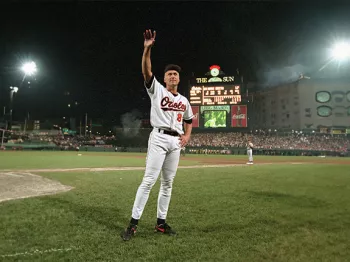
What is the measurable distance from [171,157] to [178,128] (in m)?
0.43

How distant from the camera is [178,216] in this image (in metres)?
4.63

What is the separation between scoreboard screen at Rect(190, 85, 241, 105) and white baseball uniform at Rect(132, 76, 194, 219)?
48.0 m

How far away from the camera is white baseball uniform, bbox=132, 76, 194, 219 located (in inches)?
150

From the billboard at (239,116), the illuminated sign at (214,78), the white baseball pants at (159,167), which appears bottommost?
the white baseball pants at (159,167)

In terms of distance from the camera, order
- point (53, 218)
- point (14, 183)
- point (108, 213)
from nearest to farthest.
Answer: point (53, 218)
point (108, 213)
point (14, 183)

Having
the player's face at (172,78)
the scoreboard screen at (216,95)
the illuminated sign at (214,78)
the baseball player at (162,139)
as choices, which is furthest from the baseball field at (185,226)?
the illuminated sign at (214,78)

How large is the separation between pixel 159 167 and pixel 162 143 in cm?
33

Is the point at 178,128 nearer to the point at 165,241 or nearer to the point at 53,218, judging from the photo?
the point at 165,241

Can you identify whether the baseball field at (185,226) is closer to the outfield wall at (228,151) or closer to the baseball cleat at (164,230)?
the baseball cleat at (164,230)

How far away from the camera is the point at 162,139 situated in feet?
12.6

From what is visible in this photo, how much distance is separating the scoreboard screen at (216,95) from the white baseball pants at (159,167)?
48044 millimetres

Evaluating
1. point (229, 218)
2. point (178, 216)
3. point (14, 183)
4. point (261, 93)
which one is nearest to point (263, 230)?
point (229, 218)

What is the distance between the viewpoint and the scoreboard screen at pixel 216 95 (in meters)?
50.8

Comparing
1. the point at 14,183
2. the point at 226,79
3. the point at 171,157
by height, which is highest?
the point at 226,79
